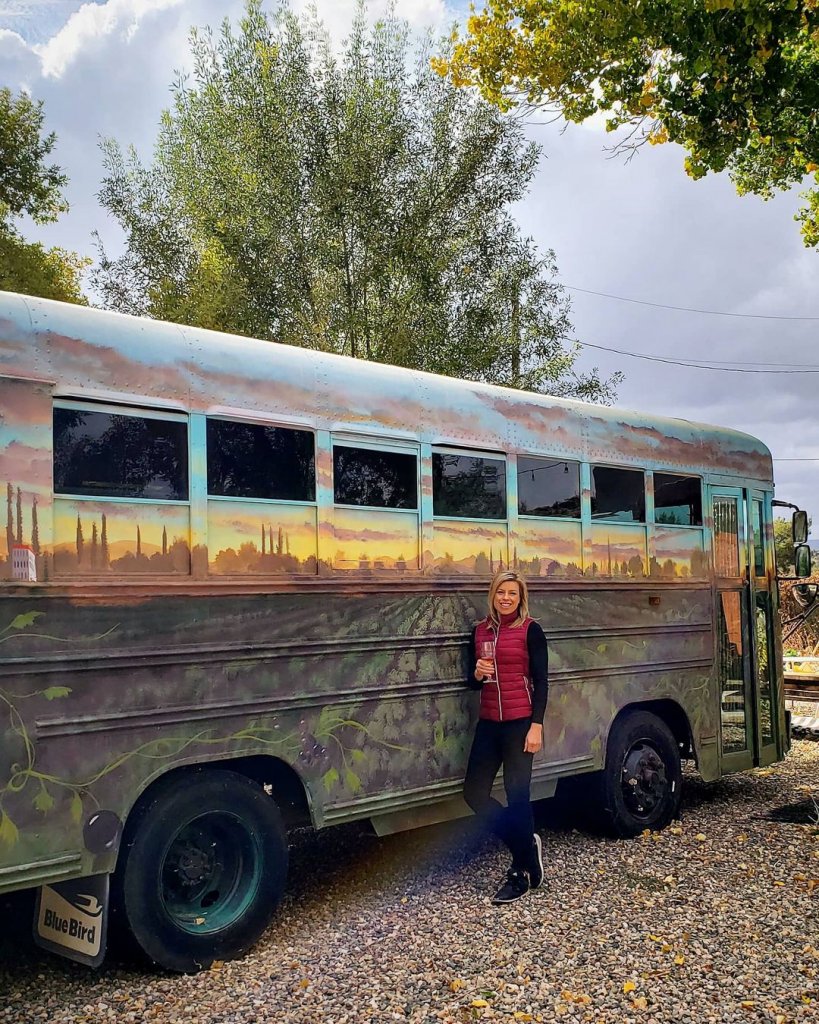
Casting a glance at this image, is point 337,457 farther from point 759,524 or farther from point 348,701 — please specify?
point 759,524

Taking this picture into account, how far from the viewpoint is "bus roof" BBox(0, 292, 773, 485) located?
419 cm

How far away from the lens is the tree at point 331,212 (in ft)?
54.6

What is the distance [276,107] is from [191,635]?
14331 millimetres

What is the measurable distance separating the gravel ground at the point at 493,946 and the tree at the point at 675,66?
5929mm

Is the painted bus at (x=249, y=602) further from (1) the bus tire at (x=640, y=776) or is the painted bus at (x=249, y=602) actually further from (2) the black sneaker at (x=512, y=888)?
(2) the black sneaker at (x=512, y=888)

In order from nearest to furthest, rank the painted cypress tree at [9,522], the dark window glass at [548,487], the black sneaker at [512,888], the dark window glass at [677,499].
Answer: the painted cypress tree at [9,522] → the black sneaker at [512,888] → the dark window glass at [548,487] → the dark window glass at [677,499]

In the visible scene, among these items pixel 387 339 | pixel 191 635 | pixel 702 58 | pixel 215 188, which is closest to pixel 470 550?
pixel 191 635

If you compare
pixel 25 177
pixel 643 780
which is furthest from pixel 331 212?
pixel 643 780

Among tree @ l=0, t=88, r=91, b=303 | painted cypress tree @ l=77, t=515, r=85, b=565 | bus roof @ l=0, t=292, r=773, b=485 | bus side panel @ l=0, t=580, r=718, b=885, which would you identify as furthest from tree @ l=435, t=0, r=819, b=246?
tree @ l=0, t=88, r=91, b=303

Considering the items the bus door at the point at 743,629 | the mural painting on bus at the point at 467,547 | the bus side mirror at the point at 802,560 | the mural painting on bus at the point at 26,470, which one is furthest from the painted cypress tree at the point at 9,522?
the bus side mirror at the point at 802,560

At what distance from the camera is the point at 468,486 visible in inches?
231

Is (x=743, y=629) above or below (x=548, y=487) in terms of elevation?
below

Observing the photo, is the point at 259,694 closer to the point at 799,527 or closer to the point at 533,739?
the point at 533,739

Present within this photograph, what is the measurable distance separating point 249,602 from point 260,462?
0.70 m
